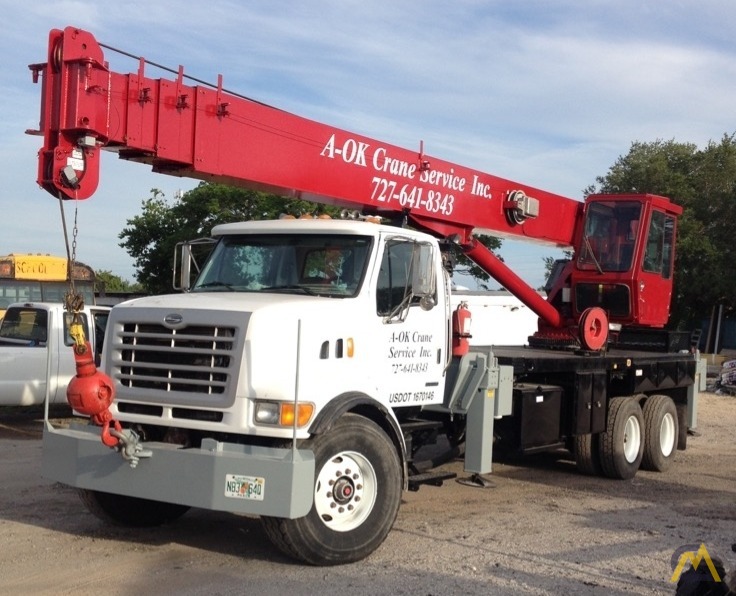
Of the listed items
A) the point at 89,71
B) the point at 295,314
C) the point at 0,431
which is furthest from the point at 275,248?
the point at 0,431

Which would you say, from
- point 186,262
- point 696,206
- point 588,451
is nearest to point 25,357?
point 186,262

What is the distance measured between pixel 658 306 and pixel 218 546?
7775mm

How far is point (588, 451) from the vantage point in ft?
38.0

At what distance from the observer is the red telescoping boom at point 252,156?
6.99 m

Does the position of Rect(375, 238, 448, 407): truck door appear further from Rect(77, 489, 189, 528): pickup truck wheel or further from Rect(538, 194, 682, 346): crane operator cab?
Rect(538, 194, 682, 346): crane operator cab

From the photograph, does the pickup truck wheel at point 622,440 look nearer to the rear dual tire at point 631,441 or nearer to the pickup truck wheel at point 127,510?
the rear dual tire at point 631,441

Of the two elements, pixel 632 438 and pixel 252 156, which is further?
pixel 632 438

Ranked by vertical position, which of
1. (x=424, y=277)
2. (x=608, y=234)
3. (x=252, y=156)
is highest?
(x=252, y=156)

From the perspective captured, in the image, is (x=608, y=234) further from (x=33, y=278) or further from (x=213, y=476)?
(x=33, y=278)

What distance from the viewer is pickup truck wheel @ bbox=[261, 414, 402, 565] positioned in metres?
6.86

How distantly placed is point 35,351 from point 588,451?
26.8 feet

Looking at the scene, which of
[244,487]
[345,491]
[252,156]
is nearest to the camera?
[244,487]

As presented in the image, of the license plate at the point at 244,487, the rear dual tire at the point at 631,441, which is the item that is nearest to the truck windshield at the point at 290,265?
the license plate at the point at 244,487

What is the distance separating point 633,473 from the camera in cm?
1179
